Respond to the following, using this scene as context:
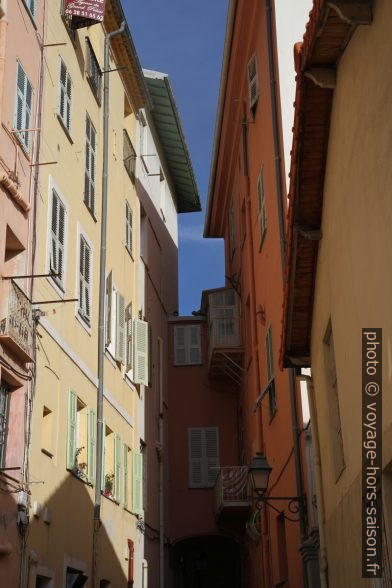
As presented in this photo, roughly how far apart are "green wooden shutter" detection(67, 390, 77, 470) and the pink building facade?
2086 mm

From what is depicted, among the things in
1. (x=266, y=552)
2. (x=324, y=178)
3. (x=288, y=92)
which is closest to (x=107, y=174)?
(x=288, y=92)

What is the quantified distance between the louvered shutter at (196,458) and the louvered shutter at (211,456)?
0.14 metres

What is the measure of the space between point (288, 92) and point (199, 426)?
12.9 meters

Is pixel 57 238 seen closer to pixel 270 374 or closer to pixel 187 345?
pixel 270 374

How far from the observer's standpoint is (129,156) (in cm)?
2238

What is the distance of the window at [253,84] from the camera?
20.6 m

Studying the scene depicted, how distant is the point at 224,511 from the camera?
77.6ft

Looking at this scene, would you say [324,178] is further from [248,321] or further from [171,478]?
[171,478]

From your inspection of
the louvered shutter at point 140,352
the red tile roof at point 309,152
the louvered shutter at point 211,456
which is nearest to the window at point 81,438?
the louvered shutter at point 140,352

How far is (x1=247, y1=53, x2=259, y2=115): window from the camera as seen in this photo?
67.7 feet

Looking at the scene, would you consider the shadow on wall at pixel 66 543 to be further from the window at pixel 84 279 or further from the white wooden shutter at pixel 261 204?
the white wooden shutter at pixel 261 204

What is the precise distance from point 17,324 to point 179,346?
1663 cm

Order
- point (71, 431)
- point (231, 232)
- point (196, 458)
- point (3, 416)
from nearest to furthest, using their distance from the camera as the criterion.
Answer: point (3, 416), point (71, 431), point (196, 458), point (231, 232)

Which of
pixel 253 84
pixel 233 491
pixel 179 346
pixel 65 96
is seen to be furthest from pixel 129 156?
pixel 233 491
